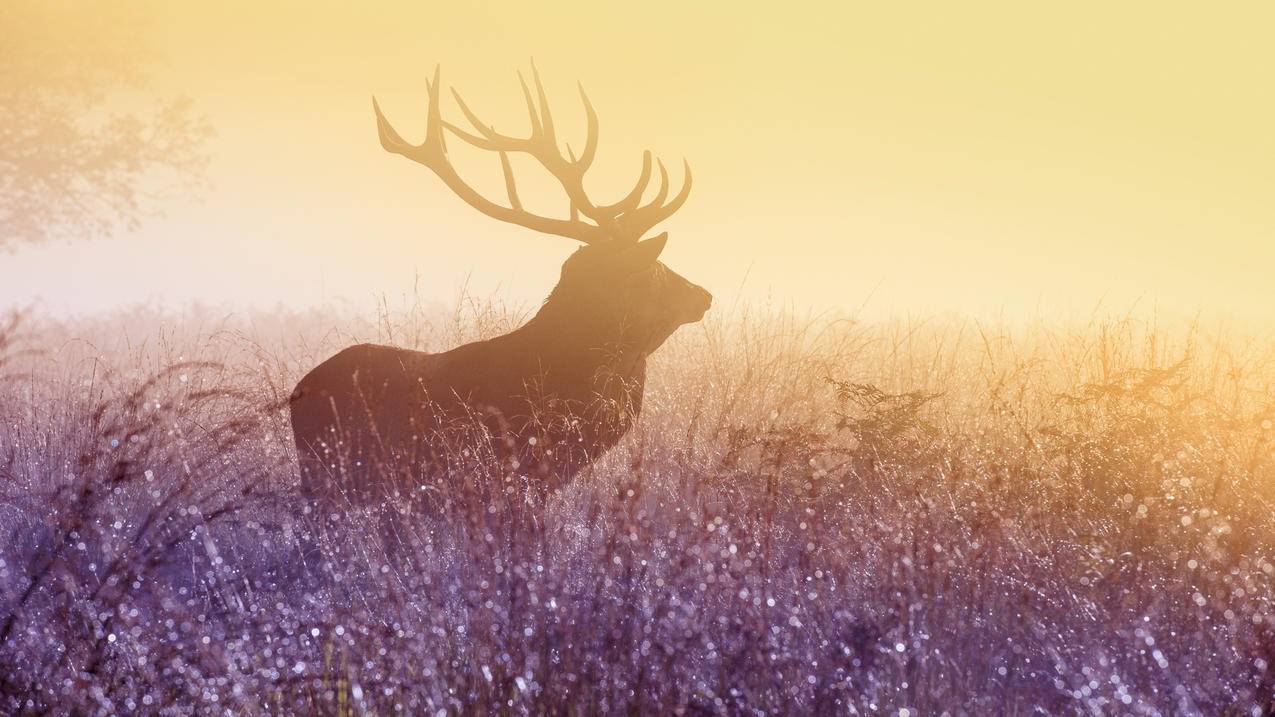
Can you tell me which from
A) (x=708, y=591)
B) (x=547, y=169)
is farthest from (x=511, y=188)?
(x=708, y=591)

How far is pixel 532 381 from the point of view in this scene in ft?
13.8

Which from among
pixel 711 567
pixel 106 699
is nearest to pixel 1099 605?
pixel 711 567

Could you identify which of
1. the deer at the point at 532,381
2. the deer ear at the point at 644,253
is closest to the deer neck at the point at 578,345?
the deer at the point at 532,381

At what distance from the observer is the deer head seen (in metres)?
4.37

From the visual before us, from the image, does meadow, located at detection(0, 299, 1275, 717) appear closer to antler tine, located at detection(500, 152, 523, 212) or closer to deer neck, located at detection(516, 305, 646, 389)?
deer neck, located at detection(516, 305, 646, 389)

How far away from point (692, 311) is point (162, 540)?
8.13 feet

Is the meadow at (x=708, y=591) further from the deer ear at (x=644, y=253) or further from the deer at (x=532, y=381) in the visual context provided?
the deer ear at (x=644, y=253)

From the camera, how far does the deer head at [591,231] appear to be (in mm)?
4367

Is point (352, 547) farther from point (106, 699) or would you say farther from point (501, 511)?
point (106, 699)

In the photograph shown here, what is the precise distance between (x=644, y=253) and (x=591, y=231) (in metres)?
0.34

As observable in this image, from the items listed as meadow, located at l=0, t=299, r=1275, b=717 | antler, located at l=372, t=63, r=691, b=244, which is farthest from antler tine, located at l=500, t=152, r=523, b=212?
meadow, located at l=0, t=299, r=1275, b=717

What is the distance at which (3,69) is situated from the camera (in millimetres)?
14750

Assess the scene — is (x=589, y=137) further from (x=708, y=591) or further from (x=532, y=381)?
(x=708, y=591)

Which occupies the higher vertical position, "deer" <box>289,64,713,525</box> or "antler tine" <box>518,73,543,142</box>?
"antler tine" <box>518,73,543,142</box>
